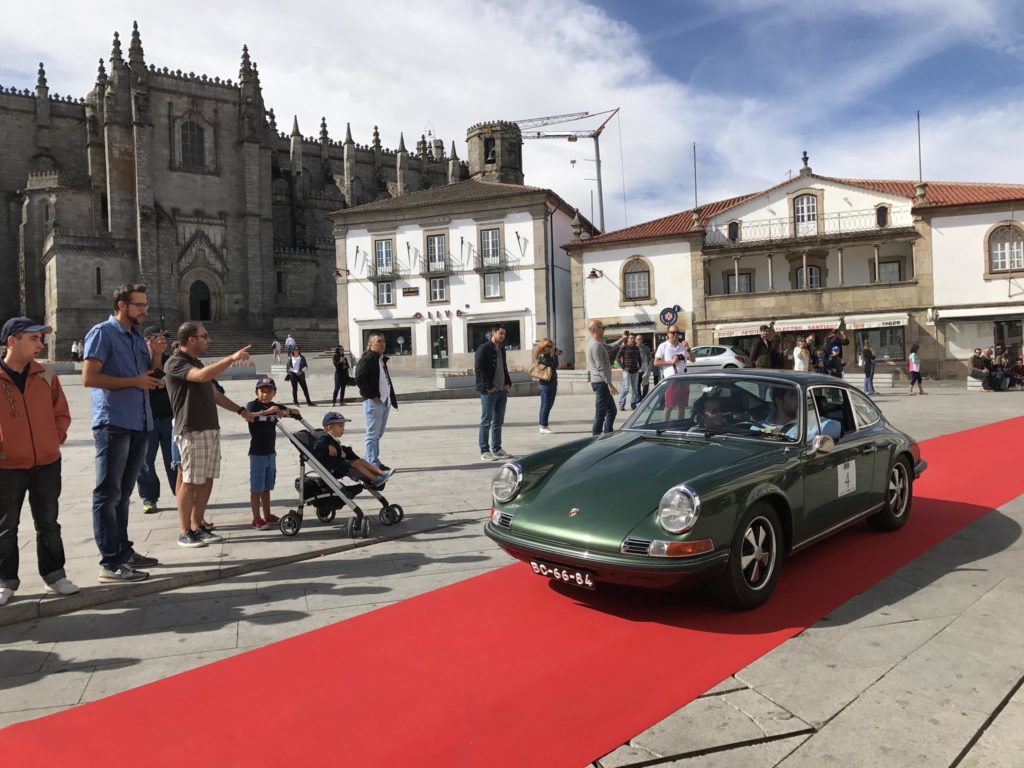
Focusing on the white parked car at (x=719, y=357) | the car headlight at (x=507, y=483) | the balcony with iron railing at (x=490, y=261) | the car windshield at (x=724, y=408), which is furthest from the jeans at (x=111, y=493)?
the balcony with iron railing at (x=490, y=261)

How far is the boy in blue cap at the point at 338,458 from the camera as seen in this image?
639cm

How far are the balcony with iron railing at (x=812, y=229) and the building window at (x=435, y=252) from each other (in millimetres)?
14434

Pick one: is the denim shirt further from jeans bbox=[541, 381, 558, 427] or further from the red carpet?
jeans bbox=[541, 381, 558, 427]

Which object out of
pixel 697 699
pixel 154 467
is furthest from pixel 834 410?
Answer: pixel 154 467

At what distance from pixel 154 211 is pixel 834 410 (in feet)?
172

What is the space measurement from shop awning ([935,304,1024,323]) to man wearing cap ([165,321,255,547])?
32.7 metres

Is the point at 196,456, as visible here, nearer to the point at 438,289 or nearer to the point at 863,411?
the point at 863,411

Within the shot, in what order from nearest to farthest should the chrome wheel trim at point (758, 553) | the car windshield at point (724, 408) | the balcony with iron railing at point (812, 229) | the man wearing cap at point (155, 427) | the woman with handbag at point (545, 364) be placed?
the chrome wheel trim at point (758, 553) → the car windshield at point (724, 408) → the man wearing cap at point (155, 427) → the woman with handbag at point (545, 364) → the balcony with iron railing at point (812, 229)

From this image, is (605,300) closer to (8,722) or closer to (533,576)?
(533,576)

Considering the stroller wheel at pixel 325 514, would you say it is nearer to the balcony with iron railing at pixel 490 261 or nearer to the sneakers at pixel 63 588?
the sneakers at pixel 63 588

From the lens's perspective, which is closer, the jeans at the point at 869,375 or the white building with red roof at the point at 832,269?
the jeans at the point at 869,375

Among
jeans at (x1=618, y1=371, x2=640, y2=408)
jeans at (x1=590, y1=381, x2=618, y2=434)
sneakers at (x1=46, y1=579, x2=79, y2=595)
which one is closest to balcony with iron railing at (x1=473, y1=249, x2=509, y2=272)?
jeans at (x1=618, y1=371, x2=640, y2=408)

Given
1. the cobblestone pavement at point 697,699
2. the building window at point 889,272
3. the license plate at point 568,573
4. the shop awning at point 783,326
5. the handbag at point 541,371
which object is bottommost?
the cobblestone pavement at point 697,699

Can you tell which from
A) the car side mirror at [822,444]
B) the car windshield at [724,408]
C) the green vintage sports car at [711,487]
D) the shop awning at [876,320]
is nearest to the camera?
the green vintage sports car at [711,487]
